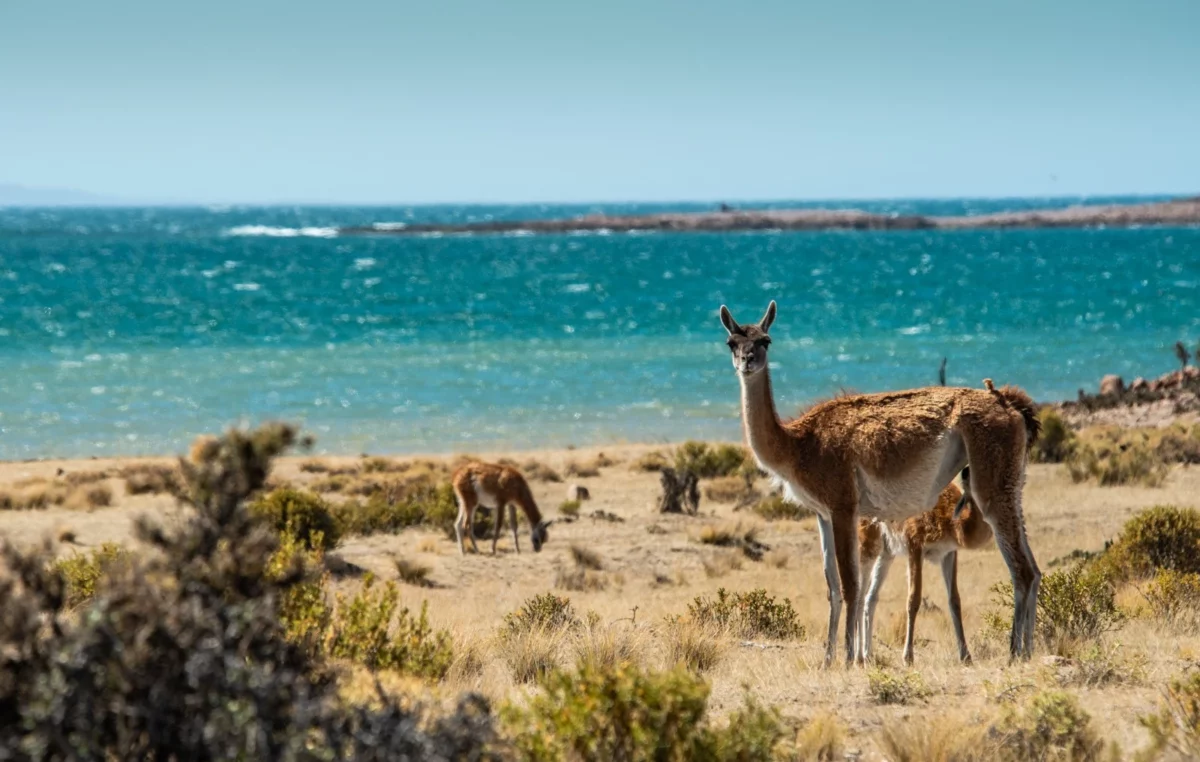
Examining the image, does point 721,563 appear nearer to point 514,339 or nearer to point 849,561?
point 849,561

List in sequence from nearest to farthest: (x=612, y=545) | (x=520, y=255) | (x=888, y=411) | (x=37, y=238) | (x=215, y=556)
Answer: (x=215, y=556) < (x=888, y=411) < (x=612, y=545) < (x=520, y=255) < (x=37, y=238)

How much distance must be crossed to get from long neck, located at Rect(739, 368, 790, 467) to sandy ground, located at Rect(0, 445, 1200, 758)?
1.35m

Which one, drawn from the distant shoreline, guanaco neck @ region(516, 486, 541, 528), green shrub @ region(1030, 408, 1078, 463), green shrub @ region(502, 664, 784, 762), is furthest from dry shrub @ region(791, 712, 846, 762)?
the distant shoreline

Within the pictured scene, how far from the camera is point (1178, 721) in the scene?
5.78 m

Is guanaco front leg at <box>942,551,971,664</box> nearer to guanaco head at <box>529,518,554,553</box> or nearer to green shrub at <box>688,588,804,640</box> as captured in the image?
green shrub at <box>688,588,804,640</box>

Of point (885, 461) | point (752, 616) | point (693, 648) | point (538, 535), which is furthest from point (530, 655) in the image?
point (538, 535)

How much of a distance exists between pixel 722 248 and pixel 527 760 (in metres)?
126

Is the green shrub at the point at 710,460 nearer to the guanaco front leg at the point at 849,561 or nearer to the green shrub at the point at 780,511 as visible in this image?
the green shrub at the point at 780,511

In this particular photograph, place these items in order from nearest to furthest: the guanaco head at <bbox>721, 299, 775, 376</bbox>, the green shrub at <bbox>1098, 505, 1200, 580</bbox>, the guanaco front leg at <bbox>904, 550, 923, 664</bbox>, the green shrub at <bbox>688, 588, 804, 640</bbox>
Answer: the guanaco head at <bbox>721, 299, 775, 376</bbox>
the guanaco front leg at <bbox>904, 550, 923, 664</bbox>
the green shrub at <bbox>688, 588, 804, 640</bbox>
the green shrub at <bbox>1098, 505, 1200, 580</bbox>

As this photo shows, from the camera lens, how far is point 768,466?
816 cm

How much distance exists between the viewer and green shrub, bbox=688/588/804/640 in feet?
33.0

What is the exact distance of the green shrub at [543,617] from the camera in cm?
907

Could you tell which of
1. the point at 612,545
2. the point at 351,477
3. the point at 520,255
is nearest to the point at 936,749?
the point at 612,545

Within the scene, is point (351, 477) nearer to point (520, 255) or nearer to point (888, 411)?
point (888, 411)
